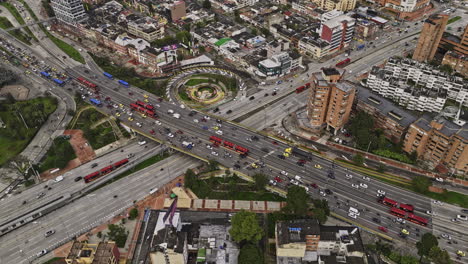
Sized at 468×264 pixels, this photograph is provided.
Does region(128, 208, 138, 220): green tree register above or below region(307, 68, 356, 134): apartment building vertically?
below

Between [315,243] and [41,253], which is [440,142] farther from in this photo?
[41,253]

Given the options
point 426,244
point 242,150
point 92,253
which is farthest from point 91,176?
point 426,244

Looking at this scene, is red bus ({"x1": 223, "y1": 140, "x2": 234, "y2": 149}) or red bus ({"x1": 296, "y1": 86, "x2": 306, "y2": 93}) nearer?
red bus ({"x1": 223, "y1": 140, "x2": 234, "y2": 149})

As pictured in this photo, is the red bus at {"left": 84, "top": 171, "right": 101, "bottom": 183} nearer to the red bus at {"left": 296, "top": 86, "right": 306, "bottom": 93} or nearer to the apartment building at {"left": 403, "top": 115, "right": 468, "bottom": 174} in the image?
the red bus at {"left": 296, "top": 86, "right": 306, "bottom": 93}

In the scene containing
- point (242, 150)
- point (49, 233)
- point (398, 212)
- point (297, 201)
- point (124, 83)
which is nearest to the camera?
point (297, 201)

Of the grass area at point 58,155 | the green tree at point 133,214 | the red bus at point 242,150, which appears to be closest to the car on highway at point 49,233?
the green tree at point 133,214

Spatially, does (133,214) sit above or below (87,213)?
above

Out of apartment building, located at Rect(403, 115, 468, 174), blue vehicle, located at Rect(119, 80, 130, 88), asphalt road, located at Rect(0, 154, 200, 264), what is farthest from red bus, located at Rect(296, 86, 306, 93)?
blue vehicle, located at Rect(119, 80, 130, 88)

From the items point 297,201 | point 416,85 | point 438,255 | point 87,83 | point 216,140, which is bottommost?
point 438,255
